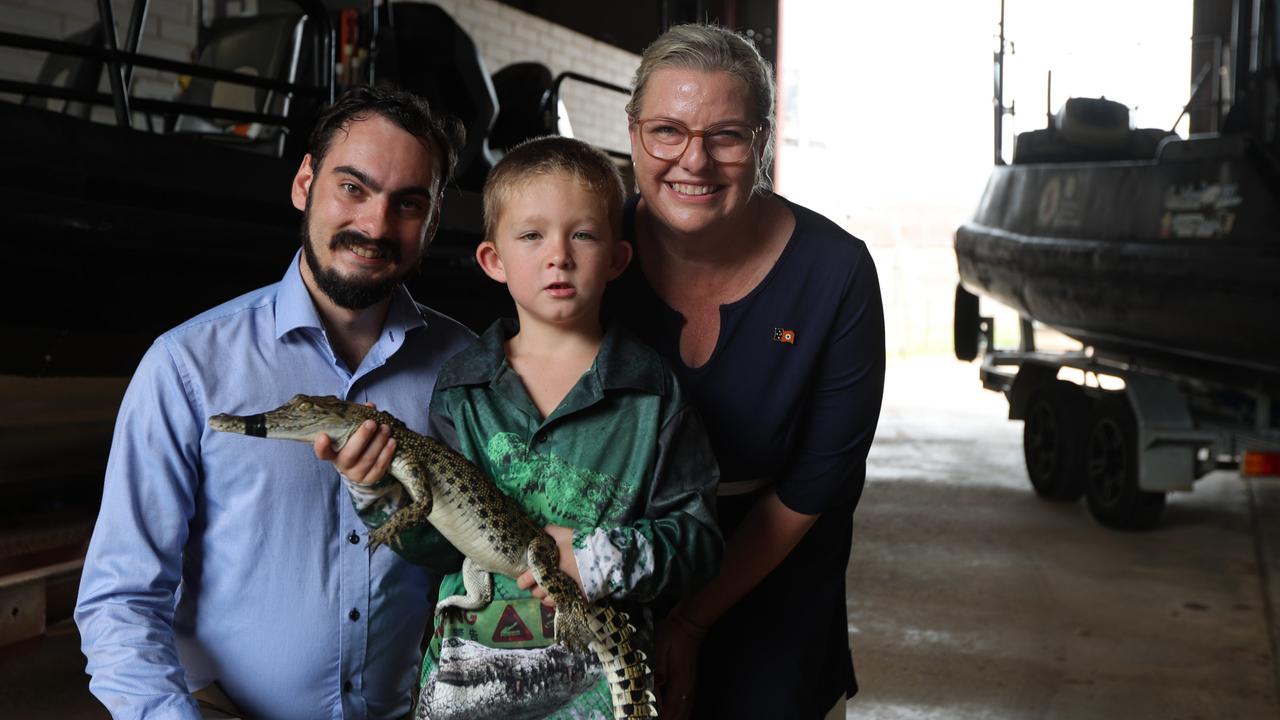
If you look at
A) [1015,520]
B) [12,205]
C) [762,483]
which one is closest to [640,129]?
[762,483]

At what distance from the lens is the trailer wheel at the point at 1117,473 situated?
5602 mm

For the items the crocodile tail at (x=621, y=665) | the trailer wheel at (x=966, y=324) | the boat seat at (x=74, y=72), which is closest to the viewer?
the crocodile tail at (x=621, y=665)

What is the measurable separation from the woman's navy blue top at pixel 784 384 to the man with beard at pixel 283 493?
1.30 ft

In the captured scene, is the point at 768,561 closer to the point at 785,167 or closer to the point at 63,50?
the point at 63,50

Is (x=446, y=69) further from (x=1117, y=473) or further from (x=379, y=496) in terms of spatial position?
(x=1117, y=473)

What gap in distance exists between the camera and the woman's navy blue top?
180cm

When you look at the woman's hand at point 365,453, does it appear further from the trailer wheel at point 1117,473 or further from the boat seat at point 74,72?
the trailer wheel at point 1117,473

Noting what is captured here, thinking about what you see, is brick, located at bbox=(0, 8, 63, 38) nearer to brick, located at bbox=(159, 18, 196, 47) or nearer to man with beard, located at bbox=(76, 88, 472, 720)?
brick, located at bbox=(159, 18, 196, 47)

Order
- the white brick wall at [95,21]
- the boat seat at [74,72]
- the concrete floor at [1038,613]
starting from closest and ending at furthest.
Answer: the concrete floor at [1038,613] < the boat seat at [74,72] < the white brick wall at [95,21]

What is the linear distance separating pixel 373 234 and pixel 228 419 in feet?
1.39

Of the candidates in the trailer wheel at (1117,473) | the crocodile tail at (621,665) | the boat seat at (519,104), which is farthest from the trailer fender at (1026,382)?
the crocodile tail at (621,665)

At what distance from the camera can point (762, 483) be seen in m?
1.86

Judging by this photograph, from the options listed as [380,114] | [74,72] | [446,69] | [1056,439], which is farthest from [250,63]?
[1056,439]

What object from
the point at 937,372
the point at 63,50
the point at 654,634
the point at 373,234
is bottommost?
the point at 937,372
